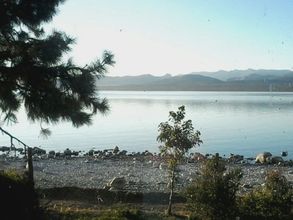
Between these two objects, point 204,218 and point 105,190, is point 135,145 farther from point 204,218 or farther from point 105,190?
point 204,218

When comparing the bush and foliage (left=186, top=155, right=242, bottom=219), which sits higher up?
the bush

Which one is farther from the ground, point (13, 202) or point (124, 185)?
point (13, 202)

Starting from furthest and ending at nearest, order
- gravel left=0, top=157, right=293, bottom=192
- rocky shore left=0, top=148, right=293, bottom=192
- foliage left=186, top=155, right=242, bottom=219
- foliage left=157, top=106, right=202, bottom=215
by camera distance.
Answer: gravel left=0, top=157, right=293, bottom=192, rocky shore left=0, top=148, right=293, bottom=192, foliage left=157, top=106, right=202, bottom=215, foliage left=186, top=155, right=242, bottom=219

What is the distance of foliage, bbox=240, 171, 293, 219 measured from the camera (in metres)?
16.1

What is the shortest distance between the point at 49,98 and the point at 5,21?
191cm

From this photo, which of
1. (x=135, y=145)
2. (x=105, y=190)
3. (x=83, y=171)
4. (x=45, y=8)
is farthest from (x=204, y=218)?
(x=135, y=145)

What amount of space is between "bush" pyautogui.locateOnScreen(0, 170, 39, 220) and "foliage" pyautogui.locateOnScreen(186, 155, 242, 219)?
644 cm

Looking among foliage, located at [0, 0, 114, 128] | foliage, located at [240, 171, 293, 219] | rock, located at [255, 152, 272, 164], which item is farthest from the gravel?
foliage, located at [0, 0, 114, 128]

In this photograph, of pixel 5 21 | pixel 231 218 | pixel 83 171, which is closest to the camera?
pixel 5 21

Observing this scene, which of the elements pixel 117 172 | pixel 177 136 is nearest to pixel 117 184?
pixel 177 136

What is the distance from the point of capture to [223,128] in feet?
275

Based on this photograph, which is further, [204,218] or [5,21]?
[204,218]

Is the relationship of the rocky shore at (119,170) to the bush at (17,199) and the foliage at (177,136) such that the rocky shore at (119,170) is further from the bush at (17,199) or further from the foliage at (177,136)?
the bush at (17,199)

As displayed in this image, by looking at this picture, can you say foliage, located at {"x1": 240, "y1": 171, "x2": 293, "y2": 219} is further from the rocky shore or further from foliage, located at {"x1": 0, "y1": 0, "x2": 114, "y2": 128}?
the rocky shore
